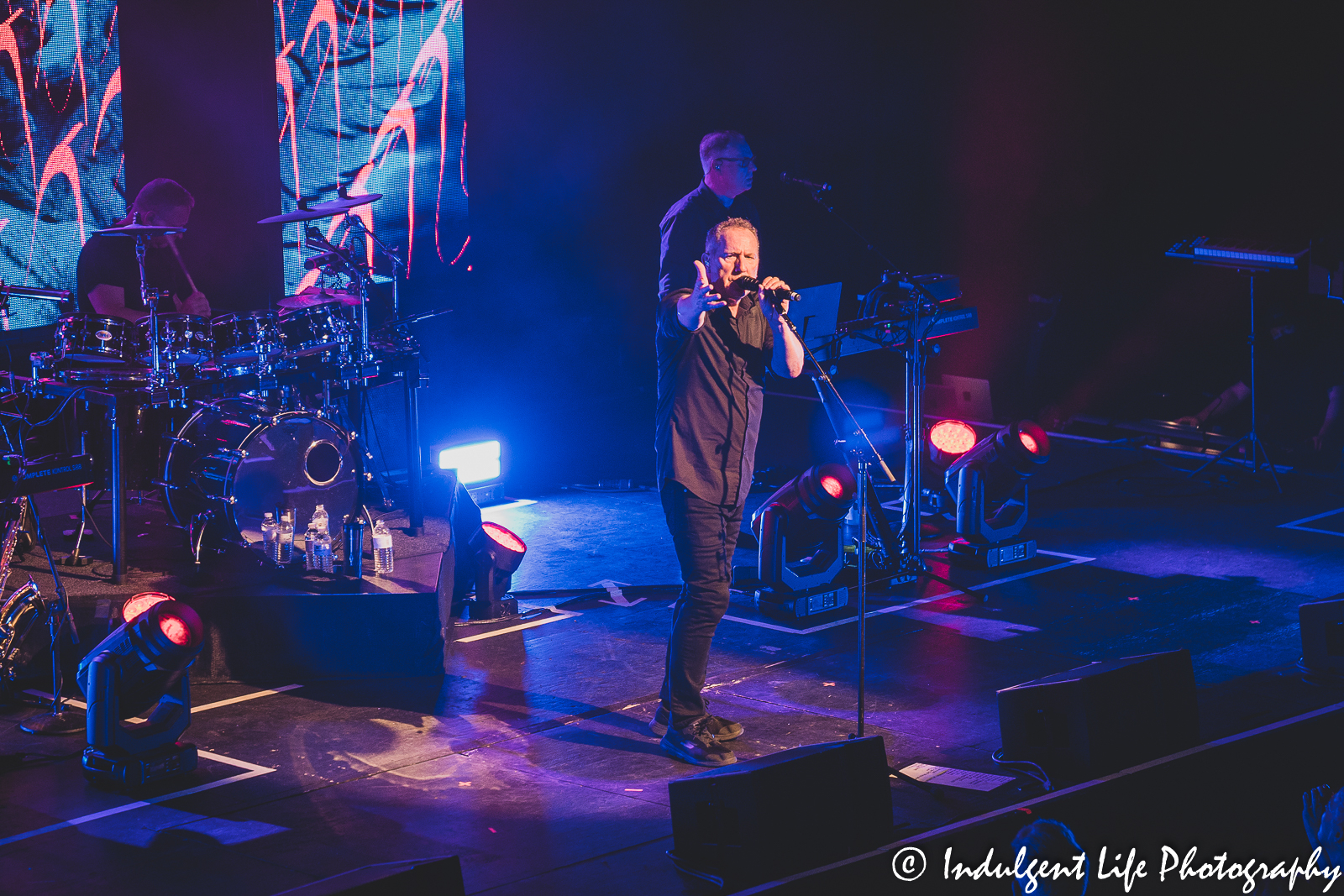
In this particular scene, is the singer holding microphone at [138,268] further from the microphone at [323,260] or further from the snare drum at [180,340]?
the microphone at [323,260]

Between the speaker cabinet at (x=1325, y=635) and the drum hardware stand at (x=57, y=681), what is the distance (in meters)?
4.83

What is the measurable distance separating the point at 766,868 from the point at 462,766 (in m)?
1.55

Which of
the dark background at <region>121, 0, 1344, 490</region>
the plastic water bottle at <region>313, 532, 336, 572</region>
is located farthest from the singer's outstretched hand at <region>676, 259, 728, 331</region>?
the dark background at <region>121, 0, 1344, 490</region>

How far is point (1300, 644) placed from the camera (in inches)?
242

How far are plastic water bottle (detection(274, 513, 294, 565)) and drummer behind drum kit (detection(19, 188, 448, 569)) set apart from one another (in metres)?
0.11

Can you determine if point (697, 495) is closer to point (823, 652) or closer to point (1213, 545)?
point (823, 652)

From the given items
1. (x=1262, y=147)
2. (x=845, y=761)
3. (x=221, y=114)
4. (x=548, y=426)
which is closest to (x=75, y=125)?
(x=221, y=114)

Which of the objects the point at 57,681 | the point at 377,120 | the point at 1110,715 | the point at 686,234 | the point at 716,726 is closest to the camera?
the point at 1110,715

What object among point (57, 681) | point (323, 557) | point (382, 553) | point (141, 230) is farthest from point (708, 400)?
point (141, 230)

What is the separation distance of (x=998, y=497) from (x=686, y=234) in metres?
3.22

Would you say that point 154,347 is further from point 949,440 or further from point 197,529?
point 949,440

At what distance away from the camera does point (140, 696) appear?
4.91 m

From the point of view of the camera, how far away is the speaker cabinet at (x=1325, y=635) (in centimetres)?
559

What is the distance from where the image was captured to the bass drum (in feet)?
20.7
